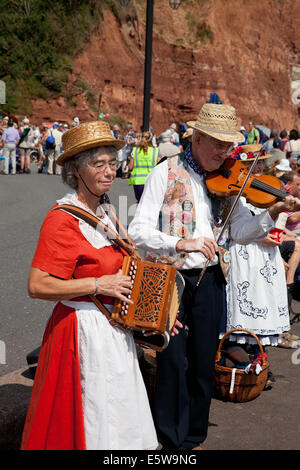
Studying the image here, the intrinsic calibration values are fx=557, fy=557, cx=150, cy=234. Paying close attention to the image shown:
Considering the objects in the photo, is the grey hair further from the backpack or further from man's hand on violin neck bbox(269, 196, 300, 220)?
the backpack

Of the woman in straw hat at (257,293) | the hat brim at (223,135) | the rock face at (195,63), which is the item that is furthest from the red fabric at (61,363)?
the rock face at (195,63)

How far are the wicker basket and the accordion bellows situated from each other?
1871 mm

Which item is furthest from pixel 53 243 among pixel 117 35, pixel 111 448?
pixel 117 35

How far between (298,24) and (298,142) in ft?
161

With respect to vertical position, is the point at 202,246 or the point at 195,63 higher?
the point at 195,63

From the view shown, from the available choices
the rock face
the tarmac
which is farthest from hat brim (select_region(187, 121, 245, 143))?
the rock face

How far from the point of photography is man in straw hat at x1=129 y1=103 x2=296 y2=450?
10.5 ft

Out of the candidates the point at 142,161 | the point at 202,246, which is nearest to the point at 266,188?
the point at 202,246

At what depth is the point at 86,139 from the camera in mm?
2623

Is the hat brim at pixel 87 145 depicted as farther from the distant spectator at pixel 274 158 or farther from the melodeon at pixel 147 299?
the distant spectator at pixel 274 158

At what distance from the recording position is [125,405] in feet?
8.53

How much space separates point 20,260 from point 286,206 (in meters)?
5.68

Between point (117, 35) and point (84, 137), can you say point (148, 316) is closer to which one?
point (84, 137)

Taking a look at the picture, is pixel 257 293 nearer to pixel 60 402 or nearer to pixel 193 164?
pixel 193 164
